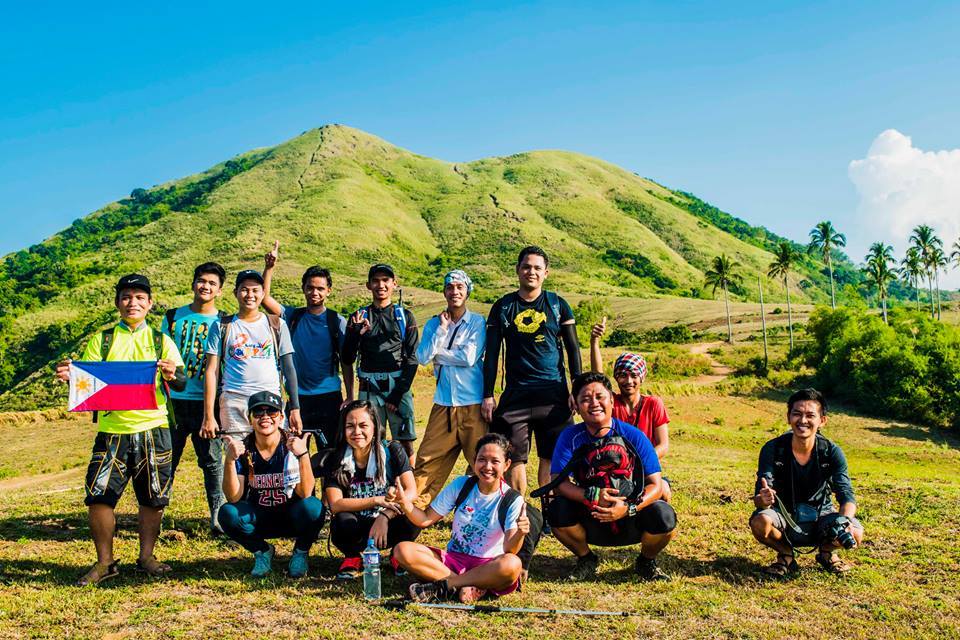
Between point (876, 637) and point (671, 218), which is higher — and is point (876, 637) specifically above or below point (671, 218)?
below

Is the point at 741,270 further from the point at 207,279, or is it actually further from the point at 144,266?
the point at 207,279

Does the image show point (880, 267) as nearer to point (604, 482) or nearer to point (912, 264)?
point (912, 264)

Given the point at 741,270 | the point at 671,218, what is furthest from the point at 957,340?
the point at 671,218

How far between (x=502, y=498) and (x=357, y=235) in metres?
121

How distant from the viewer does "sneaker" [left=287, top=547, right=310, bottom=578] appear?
557 centimetres

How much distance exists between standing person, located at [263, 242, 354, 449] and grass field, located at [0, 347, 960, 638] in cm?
133

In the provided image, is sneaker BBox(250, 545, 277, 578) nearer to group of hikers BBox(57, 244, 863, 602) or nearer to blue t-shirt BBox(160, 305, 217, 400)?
group of hikers BBox(57, 244, 863, 602)

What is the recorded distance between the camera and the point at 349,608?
4.83m

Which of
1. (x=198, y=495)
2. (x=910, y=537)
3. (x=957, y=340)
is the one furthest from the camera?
(x=957, y=340)

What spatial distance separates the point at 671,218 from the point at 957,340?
13314 centimetres

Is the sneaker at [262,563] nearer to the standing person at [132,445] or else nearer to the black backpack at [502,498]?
the standing person at [132,445]

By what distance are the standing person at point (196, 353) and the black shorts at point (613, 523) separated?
3112 millimetres

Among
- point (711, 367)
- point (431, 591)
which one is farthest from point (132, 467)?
point (711, 367)

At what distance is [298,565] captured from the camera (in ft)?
18.4
